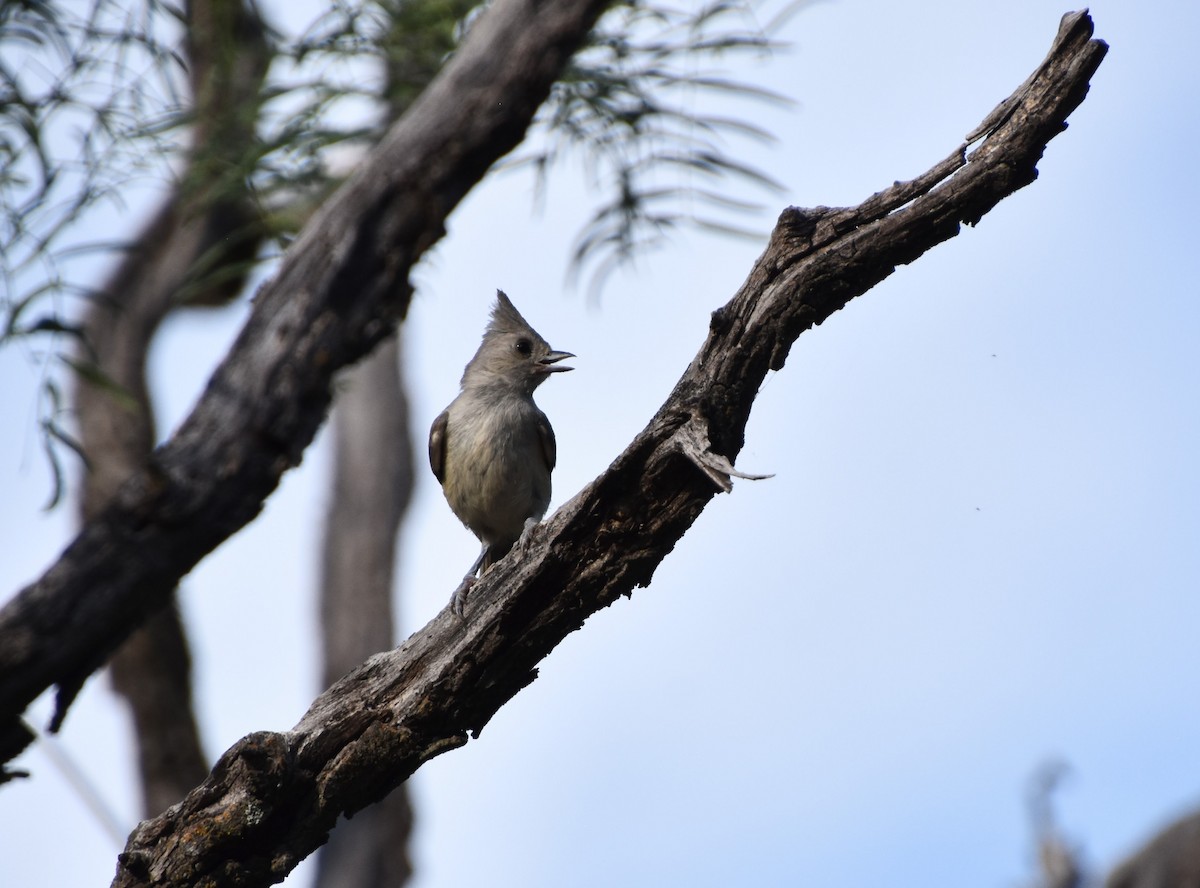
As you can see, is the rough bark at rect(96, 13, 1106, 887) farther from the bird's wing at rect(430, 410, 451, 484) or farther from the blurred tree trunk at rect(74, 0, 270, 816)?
the blurred tree trunk at rect(74, 0, 270, 816)

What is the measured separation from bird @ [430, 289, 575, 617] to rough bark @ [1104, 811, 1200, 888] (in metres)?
6.71

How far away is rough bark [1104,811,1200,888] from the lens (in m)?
10.1

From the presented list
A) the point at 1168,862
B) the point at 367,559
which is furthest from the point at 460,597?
the point at 1168,862

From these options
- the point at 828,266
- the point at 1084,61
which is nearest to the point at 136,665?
the point at 828,266

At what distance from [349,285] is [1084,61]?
8.51 feet

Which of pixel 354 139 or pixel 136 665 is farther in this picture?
pixel 136 665

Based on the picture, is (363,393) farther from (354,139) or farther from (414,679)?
(414,679)

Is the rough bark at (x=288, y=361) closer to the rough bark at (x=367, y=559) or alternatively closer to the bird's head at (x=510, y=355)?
the bird's head at (x=510, y=355)

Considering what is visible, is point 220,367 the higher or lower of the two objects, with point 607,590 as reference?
higher

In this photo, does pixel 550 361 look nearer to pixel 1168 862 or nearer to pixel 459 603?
pixel 459 603

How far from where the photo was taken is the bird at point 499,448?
580cm

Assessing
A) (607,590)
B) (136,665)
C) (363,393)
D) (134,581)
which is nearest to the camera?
(607,590)

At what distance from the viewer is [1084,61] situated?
3203 millimetres

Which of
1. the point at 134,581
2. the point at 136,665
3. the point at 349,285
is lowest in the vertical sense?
the point at 134,581
